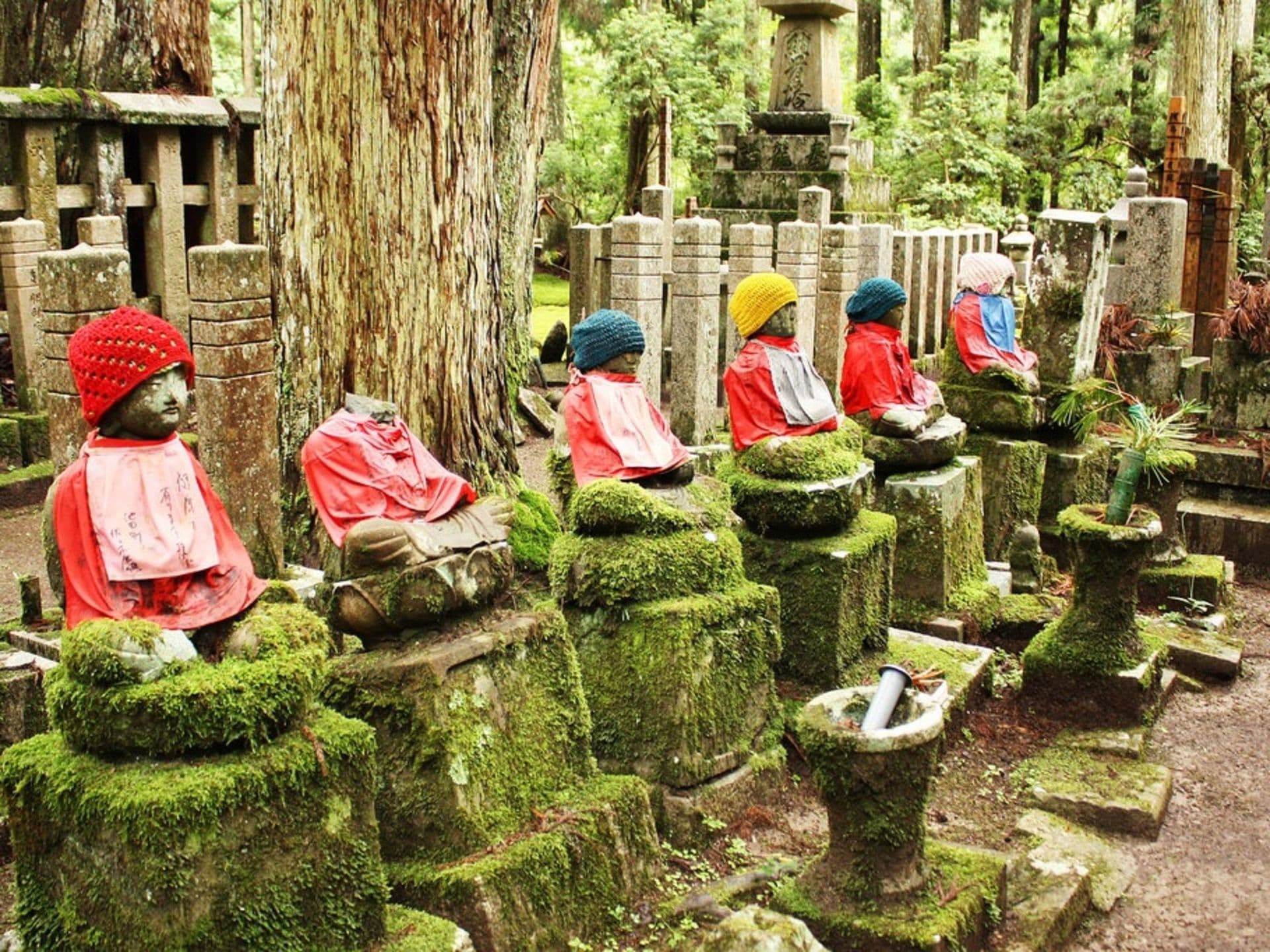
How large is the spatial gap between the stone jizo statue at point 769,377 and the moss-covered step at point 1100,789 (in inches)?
71.5

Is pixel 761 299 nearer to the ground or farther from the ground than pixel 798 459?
farther from the ground

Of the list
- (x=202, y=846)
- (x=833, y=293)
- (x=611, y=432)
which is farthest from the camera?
(x=833, y=293)

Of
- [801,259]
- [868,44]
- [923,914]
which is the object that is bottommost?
[923,914]

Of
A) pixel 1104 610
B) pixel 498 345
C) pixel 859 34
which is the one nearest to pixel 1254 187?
pixel 859 34

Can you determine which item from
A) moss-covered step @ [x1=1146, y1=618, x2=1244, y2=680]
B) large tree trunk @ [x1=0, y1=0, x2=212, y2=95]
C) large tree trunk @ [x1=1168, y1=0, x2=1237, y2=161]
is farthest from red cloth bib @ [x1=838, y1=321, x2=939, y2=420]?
large tree trunk @ [x1=1168, y1=0, x2=1237, y2=161]

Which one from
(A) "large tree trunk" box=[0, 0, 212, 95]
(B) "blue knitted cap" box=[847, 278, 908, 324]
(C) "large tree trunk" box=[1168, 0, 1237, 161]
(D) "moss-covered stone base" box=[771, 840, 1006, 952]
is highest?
(C) "large tree trunk" box=[1168, 0, 1237, 161]

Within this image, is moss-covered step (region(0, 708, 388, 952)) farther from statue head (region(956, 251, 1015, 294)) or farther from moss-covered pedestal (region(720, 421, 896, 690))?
statue head (region(956, 251, 1015, 294))

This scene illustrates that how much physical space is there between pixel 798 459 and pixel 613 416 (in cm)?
105

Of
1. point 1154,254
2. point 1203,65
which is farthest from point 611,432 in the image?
point 1203,65

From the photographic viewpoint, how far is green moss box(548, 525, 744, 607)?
4488 mm

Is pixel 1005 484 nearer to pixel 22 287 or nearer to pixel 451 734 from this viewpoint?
pixel 451 734

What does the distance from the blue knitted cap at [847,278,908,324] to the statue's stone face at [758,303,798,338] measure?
1057mm

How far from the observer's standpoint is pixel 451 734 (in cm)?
366

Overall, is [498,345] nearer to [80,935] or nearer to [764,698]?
[764,698]
